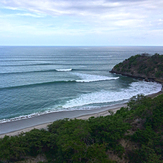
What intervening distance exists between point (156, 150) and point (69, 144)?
722cm

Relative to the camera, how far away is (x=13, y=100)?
96.0ft

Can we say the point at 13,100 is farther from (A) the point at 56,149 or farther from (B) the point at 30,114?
(A) the point at 56,149

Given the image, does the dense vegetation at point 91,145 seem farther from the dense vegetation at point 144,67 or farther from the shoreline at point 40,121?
the dense vegetation at point 144,67

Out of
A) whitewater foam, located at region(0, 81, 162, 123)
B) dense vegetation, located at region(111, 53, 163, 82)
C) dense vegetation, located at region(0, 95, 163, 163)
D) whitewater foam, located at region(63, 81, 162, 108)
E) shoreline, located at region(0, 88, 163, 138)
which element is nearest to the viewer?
dense vegetation, located at region(0, 95, 163, 163)

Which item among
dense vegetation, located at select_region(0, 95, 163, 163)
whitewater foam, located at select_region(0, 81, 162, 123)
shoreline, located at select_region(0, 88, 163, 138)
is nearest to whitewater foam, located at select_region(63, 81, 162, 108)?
whitewater foam, located at select_region(0, 81, 162, 123)

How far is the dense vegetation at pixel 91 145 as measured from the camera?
1158 cm

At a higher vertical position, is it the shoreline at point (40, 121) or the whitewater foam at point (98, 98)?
the whitewater foam at point (98, 98)

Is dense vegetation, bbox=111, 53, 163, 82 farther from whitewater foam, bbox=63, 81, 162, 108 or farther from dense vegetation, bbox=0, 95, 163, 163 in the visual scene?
dense vegetation, bbox=0, 95, 163, 163

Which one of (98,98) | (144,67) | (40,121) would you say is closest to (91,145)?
(40,121)

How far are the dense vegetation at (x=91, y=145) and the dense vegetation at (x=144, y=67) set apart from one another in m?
35.0

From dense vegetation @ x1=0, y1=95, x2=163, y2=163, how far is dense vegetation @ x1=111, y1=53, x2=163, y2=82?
3504 centimetres

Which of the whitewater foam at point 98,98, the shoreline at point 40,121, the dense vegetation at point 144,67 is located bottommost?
the shoreline at point 40,121

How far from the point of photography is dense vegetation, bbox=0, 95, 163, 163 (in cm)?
1158

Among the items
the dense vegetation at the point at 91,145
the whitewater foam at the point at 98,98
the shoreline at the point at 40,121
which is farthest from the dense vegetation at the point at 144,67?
the dense vegetation at the point at 91,145
